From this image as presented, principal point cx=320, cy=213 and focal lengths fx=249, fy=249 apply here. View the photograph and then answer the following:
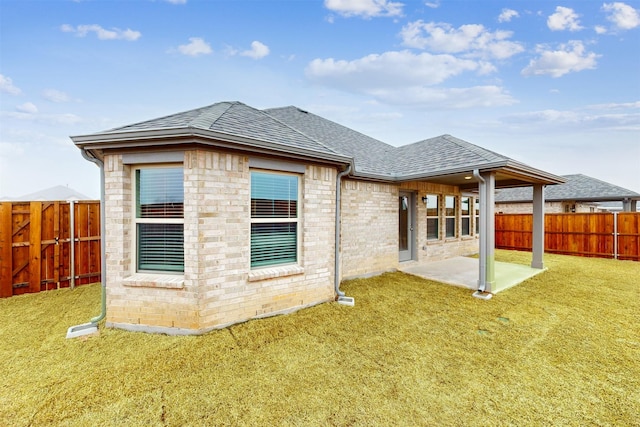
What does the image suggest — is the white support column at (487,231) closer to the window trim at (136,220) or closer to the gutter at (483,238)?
the gutter at (483,238)

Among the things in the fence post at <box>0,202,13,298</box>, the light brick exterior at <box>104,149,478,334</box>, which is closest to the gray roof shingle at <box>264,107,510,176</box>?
the light brick exterior at <box>104,149,478,334</box>

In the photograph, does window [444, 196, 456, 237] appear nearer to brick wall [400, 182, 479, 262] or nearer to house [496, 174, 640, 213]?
brick wall [400, 182, 479, 262]

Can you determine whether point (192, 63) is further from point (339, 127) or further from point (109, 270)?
point (109, 270)

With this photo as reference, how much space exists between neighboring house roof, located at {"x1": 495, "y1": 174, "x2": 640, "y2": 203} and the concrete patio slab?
33.2 ft

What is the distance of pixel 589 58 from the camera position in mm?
9844

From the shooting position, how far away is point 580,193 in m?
15.3

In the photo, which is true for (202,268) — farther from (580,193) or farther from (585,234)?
(580,193)

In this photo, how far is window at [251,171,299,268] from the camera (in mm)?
4426

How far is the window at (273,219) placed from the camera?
14.5 feet

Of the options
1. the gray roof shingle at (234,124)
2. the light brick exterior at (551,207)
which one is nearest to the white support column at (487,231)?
the gray roof shingle at (234,124)

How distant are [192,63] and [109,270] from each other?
858cm

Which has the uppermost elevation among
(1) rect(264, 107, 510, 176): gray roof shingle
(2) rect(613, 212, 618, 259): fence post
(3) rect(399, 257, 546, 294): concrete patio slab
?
(1) rect(264, 107, 510, 176): gray roof shingle

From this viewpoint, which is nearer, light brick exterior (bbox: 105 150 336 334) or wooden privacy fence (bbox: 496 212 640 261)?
light brick exterior (bbox: 105 150 336 334)

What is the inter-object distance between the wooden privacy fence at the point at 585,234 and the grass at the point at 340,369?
8.10m
